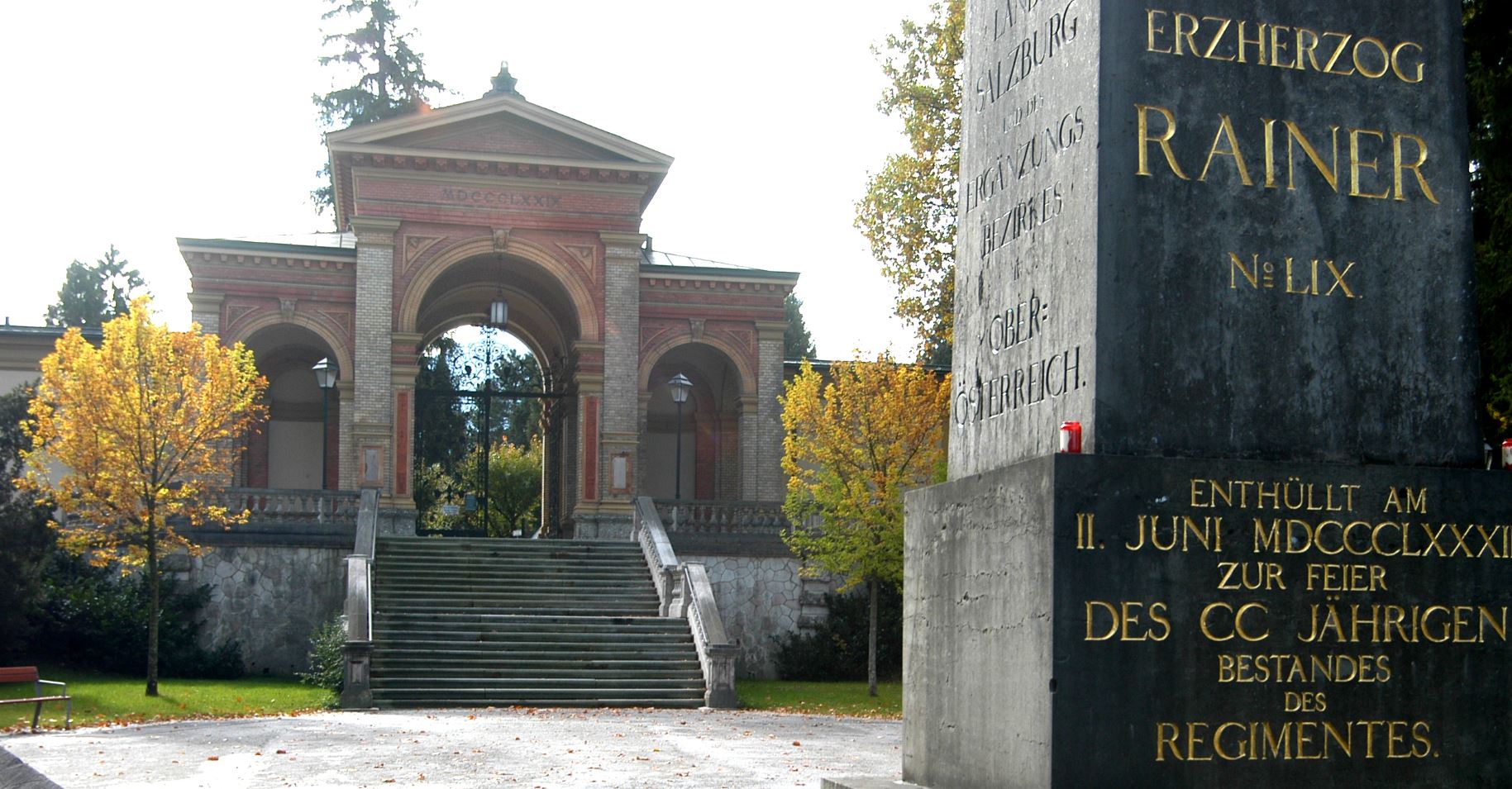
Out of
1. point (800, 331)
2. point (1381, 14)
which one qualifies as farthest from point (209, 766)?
point (800, 331)

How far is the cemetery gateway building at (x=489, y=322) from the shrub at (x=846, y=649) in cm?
51

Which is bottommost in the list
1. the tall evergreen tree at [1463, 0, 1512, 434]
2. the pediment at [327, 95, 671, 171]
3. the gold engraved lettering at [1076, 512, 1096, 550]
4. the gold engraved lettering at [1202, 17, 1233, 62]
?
the gold engraved lettering at [1076, 512, 1096, 550]

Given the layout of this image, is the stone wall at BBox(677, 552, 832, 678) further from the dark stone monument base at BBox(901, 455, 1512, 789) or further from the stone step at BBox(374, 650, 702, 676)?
the dark stone monument base at BBox(901, 455, 1512, 789)

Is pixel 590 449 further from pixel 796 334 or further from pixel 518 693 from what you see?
pixel 796 334

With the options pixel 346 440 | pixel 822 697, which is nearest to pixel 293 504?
pixel 346 440

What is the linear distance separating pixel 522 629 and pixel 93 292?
57.5 metres

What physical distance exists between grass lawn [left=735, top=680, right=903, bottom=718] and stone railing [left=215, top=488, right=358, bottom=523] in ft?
28.2

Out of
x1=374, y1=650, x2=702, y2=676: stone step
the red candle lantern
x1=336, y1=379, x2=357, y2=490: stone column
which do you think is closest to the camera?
the red candle lantern

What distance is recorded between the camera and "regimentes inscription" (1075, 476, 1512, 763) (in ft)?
19.5

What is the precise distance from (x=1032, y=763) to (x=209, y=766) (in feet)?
32.2

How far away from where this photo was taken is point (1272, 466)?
20.1 feet

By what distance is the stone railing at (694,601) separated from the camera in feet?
78.2

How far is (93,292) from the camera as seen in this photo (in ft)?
248

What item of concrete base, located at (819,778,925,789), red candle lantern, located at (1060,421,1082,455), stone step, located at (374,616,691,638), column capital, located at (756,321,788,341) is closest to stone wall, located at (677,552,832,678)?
stone step, located at (374,616,691,638)
